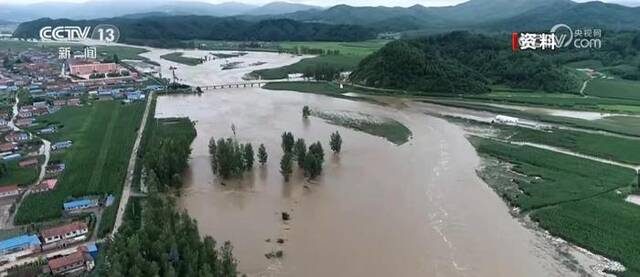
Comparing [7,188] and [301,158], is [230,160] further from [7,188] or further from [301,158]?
[7,188]

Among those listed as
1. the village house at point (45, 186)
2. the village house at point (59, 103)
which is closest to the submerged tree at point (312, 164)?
the village house at point (45, 186)

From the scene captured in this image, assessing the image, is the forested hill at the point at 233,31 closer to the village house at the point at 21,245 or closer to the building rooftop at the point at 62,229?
the building rooftop at the point at 62,229

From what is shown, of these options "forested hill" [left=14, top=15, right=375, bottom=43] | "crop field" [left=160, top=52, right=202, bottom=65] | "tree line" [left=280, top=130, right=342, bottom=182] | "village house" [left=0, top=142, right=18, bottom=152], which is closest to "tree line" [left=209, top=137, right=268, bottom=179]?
"tree line" [left=280, top=130, right=342, bottom=182]

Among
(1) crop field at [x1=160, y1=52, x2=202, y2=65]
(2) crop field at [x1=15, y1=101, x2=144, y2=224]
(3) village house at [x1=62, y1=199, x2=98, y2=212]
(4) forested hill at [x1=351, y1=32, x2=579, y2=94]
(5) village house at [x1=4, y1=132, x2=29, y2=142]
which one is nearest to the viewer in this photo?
(3) village house at [x1=62, y1=199, x2=98, y2=212]

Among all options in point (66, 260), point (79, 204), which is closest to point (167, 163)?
point (79, 204)

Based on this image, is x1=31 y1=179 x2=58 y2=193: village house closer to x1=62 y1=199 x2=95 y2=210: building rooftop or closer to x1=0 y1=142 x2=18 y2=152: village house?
x1=62 y1=199 x2=95 y2=210: building rooftop

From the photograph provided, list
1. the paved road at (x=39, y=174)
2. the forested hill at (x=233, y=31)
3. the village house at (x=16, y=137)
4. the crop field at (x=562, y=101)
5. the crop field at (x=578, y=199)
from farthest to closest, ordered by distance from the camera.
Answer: the forested hill at (x=233, y=31) < the crop field at (x=562, y=101) < the village house at (x=16, y=137) < the paved road at (x=39, y=174) < the crop field at (x=578, y=199)
